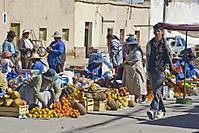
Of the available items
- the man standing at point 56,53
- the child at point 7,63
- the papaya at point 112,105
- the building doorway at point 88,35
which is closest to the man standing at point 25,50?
the man standing at point 56,53

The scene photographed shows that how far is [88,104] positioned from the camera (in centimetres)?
1498

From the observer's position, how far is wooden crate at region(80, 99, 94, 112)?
14852 millimetres

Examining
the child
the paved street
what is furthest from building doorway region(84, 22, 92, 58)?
the paved street

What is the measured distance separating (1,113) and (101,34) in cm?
3092

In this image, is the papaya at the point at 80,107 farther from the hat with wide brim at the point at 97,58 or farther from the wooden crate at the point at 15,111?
the hat with wide brim at the point at 97,58

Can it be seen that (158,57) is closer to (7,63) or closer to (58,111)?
(58,111)

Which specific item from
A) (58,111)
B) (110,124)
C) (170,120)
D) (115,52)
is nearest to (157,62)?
(170,120)

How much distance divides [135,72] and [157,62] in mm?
2893

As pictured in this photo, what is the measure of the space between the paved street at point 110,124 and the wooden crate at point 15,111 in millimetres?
217

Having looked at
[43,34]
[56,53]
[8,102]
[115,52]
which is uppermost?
[43,34]

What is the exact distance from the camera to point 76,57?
40.4m

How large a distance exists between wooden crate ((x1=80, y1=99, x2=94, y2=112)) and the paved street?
197 millimetres

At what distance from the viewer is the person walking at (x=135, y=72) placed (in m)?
16.7

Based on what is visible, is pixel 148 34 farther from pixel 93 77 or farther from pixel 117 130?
pixel 117 130
